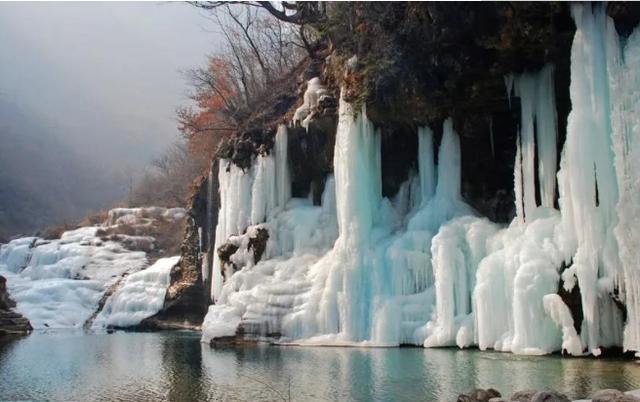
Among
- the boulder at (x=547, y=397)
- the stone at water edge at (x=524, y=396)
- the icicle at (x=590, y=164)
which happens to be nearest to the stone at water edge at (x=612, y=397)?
the boulder at (x=547, y=397)

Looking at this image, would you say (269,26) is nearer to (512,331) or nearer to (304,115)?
(304,115)

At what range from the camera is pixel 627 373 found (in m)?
9.54

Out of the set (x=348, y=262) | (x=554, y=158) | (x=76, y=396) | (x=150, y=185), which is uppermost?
(x=150, y=185)

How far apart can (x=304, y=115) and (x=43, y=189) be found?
70375 millimetres

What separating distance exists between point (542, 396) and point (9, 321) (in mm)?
23572

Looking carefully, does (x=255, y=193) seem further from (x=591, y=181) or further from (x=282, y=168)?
(x=591, y=181)

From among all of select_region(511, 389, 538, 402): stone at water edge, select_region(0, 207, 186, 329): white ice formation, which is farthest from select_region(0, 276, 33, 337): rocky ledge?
select_region(511, 389, 538, 402): stone at water edge

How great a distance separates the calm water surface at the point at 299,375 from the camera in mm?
8953

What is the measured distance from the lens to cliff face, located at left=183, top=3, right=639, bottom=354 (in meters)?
13.3

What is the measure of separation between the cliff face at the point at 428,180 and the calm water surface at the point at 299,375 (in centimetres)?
125

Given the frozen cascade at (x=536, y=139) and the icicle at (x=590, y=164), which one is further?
the frozen cascade at (x=536, y=139)

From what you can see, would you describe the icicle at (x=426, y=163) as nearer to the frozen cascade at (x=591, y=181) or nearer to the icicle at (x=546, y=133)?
the icicle at (x=546, y=133)

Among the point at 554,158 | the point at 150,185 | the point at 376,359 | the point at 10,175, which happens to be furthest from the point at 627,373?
the point at 10,175

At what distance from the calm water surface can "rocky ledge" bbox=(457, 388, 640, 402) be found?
75 cm
